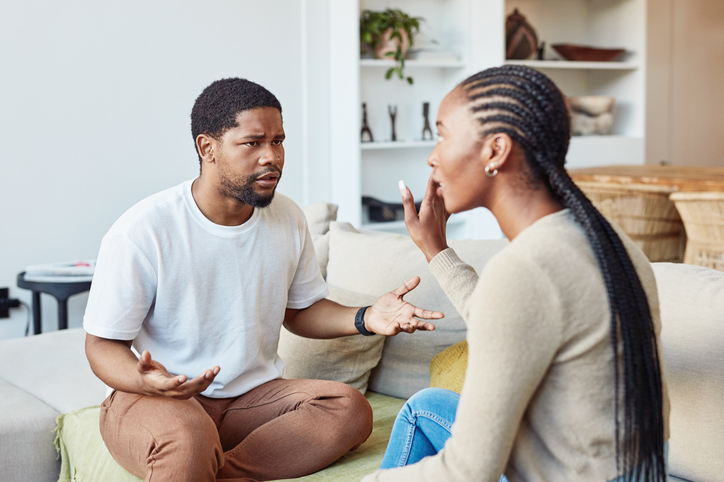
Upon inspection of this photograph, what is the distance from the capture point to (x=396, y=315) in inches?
57.6

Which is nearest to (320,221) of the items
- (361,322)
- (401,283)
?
Answer: (401,283)

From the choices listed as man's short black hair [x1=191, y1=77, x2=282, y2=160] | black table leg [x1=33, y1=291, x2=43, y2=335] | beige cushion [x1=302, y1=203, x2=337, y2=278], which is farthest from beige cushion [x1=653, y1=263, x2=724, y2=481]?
black table leg [x1=33, y1=291, x2=43, y2=335]

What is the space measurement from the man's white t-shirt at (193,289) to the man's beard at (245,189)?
0.08 m

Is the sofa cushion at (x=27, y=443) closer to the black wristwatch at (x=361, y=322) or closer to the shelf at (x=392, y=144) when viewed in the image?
the black wristwatch at (x=361, y=322)

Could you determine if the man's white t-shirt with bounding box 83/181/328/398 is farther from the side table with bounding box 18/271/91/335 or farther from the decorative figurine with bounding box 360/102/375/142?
the decorative figurine with bounding box 360/102/375/142

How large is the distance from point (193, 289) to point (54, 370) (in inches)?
34.4

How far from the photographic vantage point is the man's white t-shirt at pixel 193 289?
141 centimetres

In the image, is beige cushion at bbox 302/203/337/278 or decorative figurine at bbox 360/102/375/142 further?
decorative figurine at bbox 360/102/375/142

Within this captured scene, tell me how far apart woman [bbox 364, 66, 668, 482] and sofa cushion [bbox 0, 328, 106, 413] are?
48.8 inches

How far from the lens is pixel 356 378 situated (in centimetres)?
184

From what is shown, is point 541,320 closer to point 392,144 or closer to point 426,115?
point 392,144

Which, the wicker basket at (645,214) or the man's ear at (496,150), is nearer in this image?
the man's ear at (496,150)

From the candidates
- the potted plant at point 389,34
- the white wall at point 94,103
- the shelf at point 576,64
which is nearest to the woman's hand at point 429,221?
the white wall at point 94,103

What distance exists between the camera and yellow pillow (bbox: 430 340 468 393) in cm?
155
